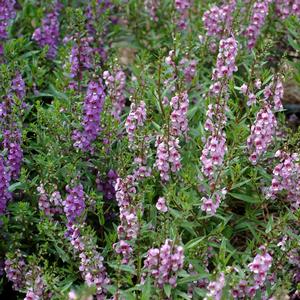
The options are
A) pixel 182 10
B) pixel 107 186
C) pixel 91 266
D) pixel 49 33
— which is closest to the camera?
pixel 91 266

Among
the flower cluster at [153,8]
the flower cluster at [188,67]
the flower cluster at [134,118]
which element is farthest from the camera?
the flower cluster at [153,8]

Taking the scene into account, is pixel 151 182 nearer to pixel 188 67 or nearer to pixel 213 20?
pixel 188 67

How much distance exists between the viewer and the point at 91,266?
14.3 feet

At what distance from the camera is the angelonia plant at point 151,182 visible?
434 cm

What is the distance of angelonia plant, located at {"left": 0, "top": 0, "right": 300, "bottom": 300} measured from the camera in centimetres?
434

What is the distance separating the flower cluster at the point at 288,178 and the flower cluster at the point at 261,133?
163 millimetres

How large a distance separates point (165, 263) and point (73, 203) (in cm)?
100

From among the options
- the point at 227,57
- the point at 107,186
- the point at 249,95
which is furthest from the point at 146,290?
the point at 227,57

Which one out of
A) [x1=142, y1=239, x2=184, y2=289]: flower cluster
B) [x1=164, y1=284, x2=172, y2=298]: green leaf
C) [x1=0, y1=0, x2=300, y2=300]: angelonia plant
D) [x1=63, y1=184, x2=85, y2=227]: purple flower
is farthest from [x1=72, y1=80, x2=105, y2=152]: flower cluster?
[x1=164, y1=284, x2=172, y2=298]: green leaf

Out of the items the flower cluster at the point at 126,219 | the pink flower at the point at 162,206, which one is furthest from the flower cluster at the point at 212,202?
the flower cluster at the point at 126,219

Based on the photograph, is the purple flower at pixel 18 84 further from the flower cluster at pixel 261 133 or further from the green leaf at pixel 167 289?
the green leaf at pixel 167 289

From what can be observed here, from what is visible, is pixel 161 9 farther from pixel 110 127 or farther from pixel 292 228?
pixel 292 228

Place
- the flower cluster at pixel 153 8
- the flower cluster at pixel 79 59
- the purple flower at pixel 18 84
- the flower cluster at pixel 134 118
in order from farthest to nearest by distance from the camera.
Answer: the flower cluster at pixel 153 8, the flower cluster at pixel 79 59, the purple flower at pixel 18 84, the flower cluster at pixel 134 118

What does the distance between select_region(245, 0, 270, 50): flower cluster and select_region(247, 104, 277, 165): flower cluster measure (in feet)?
5.66
